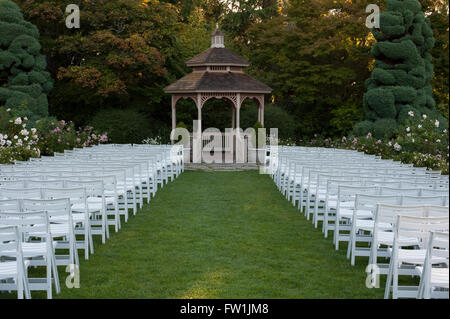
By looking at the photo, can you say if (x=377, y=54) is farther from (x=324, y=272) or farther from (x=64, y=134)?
(x=324, y=272)

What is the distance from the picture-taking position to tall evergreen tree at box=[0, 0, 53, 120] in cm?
2453

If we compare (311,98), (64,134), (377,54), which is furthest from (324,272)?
(311,98)

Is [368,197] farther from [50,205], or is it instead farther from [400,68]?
[400,68]

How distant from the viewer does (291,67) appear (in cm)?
3108

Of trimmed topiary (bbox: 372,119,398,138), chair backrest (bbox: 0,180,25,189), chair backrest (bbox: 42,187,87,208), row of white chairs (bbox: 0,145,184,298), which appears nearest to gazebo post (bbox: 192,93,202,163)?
trimmed topiary (bbox: 372,119,398,138)

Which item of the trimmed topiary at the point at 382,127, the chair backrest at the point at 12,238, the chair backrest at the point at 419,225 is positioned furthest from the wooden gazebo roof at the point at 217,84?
the chair backrest at the point at 12,238

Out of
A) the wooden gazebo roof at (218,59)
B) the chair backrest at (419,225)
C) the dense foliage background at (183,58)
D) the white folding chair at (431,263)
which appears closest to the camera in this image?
the white folding chair at (431,263)

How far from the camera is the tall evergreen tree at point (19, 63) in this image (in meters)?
24.5

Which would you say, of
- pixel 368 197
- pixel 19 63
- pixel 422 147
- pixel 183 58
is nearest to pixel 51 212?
pixel 368 197

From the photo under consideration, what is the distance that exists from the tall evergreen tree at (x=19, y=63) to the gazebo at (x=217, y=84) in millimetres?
6594

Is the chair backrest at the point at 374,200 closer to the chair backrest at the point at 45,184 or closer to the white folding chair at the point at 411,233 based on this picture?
the white folding chair at the point at 411,233

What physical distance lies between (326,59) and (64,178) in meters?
25.6

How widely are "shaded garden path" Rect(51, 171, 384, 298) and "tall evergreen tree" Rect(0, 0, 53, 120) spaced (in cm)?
1563

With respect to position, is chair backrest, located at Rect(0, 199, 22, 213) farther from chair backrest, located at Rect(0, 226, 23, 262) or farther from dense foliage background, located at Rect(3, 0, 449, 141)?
dense foliage background, located at Rect(3, 0, 449, 141)
